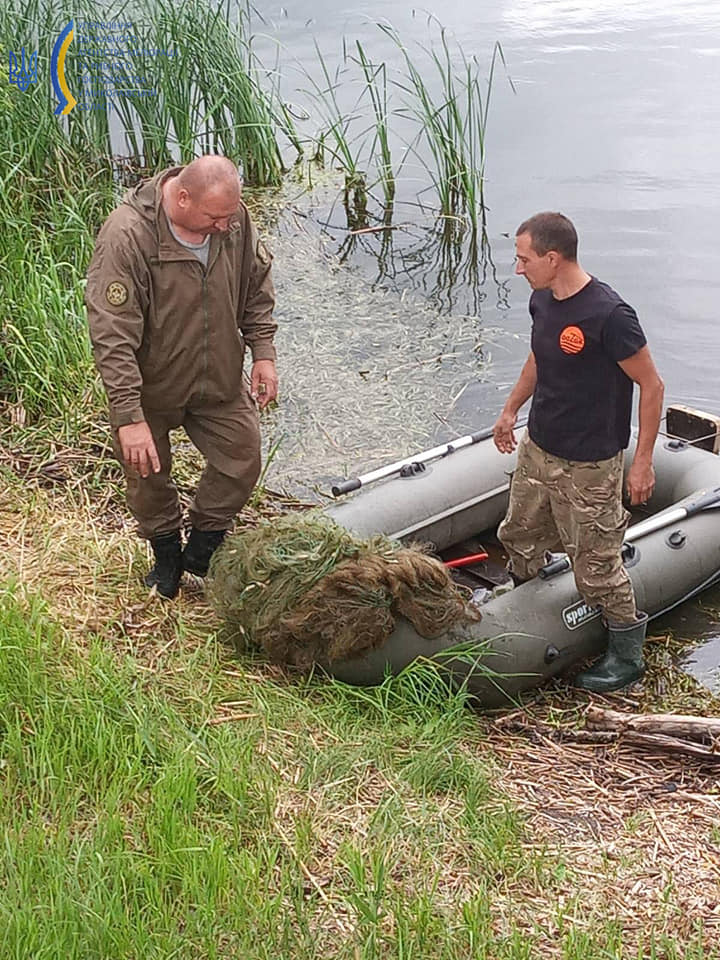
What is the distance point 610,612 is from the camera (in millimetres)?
4332

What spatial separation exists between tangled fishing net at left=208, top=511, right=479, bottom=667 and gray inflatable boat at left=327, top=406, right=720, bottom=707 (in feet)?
0.35

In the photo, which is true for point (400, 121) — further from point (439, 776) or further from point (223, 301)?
point (439, 776)

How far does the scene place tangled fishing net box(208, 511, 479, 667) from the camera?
3787mm

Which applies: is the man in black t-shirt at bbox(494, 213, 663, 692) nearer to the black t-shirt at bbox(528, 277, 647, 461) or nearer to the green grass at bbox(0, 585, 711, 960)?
the black t-shirt at bbox(528, 277, 647, 461)

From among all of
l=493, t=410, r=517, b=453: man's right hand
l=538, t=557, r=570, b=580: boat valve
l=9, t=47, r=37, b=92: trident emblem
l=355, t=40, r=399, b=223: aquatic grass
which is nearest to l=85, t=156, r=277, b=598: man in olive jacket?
l=493, t=410, r=517, b=453: man's right hand

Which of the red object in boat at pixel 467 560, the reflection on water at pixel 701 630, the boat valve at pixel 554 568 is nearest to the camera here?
the boat valve at pixel 554 568

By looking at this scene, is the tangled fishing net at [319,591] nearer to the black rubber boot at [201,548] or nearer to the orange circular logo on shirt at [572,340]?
the black rubber boot at [201,548]

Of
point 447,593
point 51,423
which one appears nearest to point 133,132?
point 51,423

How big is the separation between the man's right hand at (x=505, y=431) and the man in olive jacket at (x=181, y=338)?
0.81 m

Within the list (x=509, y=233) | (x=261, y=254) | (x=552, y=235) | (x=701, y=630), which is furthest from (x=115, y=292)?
(x=509, y=233)

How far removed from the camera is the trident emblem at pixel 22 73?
6508mm

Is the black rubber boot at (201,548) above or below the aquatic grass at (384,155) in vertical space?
below

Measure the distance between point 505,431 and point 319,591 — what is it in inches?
37.6

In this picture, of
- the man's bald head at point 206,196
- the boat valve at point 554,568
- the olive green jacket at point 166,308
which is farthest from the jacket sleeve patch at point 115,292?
the boat valve at point 554,568
